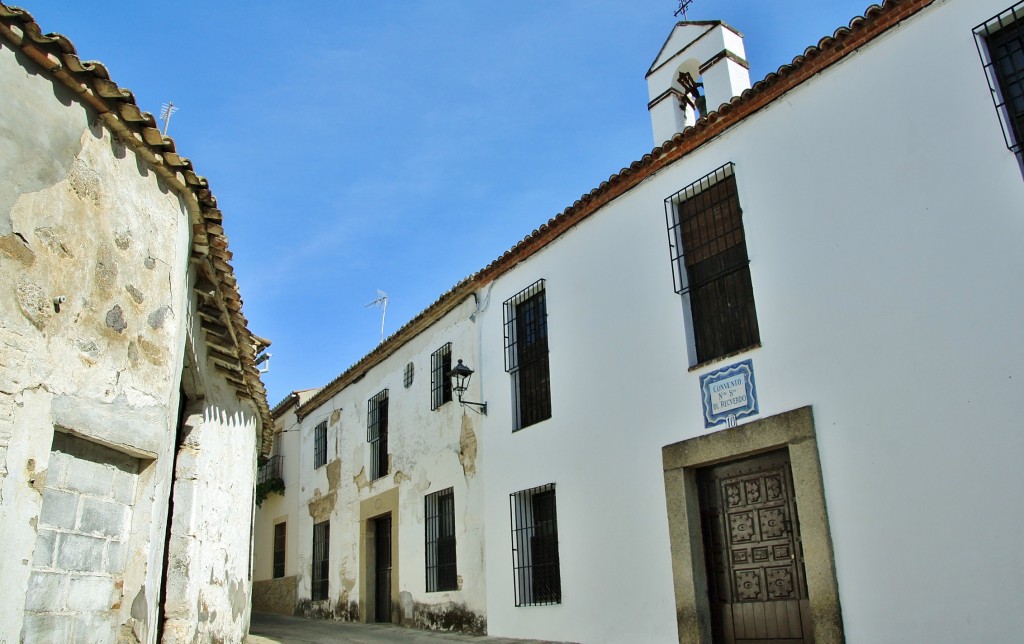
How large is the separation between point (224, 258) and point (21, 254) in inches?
89.0

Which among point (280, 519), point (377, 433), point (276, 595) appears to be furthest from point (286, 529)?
point (377, 433)

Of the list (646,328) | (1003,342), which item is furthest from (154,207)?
(1003,342)

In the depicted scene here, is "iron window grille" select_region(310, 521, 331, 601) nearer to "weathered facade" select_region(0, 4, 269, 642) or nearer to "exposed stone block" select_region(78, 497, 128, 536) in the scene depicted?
"weathered facade" select_region(0, 4, 269, 642)

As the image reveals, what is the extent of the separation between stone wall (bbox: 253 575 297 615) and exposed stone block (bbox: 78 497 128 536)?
11668 mm

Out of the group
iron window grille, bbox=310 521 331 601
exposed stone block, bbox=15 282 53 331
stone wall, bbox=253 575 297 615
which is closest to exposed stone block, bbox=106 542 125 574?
exposed stone block, bbox=15 282 53 331

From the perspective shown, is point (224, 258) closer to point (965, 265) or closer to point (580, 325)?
point (580, 325)

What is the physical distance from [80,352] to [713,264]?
17.4 ft

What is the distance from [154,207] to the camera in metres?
5.34

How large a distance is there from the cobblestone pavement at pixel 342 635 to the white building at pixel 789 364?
0.64 meters

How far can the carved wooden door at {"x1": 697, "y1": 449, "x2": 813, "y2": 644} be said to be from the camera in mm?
6477

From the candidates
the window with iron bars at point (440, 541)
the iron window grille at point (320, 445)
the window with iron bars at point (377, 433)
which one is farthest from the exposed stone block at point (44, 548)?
the iron window grille at point (320, 445)

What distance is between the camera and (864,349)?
6219mm

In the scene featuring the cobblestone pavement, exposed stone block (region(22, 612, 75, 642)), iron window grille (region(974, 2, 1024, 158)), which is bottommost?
the cobblestone pavement

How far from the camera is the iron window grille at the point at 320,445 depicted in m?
15.9
